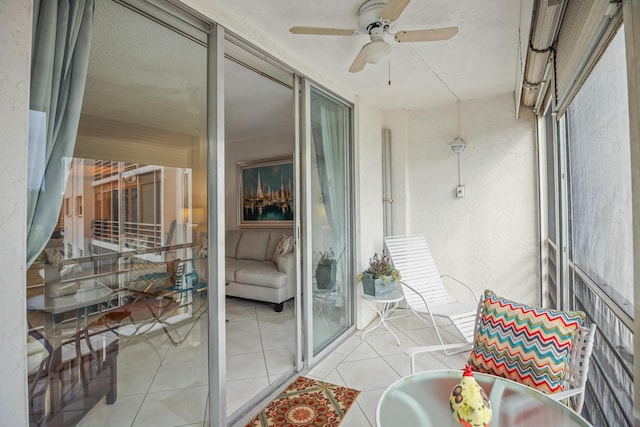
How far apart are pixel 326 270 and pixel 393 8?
2135 mm

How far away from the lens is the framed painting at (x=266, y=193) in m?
4.98

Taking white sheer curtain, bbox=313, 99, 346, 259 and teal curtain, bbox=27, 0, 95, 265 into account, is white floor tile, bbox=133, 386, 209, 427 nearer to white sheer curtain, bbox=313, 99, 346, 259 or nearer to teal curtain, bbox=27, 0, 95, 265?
teal curtain, bbox=27, 0, 95, 265

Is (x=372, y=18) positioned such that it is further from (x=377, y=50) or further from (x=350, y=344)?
(x=350, y=344)

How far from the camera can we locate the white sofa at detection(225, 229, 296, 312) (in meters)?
4.06

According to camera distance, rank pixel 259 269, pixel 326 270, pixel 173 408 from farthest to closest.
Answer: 1. pixel 259 269
2. pixel 326 270
3. pixel 173 408

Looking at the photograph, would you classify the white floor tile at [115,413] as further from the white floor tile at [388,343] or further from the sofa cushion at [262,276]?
the sofa cushion at [262,276]

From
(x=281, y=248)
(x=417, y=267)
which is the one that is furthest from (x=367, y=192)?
(x=281, y=248)

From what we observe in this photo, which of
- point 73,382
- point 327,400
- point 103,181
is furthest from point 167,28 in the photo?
point 327,400

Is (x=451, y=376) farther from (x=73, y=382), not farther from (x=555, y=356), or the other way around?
(x=73, y=382)

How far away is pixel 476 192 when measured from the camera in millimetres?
3764

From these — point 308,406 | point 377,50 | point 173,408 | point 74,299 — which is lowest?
point 308,406

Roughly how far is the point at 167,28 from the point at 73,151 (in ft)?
2.73

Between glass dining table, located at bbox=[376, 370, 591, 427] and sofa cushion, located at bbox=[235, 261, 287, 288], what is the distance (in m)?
2.70

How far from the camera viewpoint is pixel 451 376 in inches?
59.7
